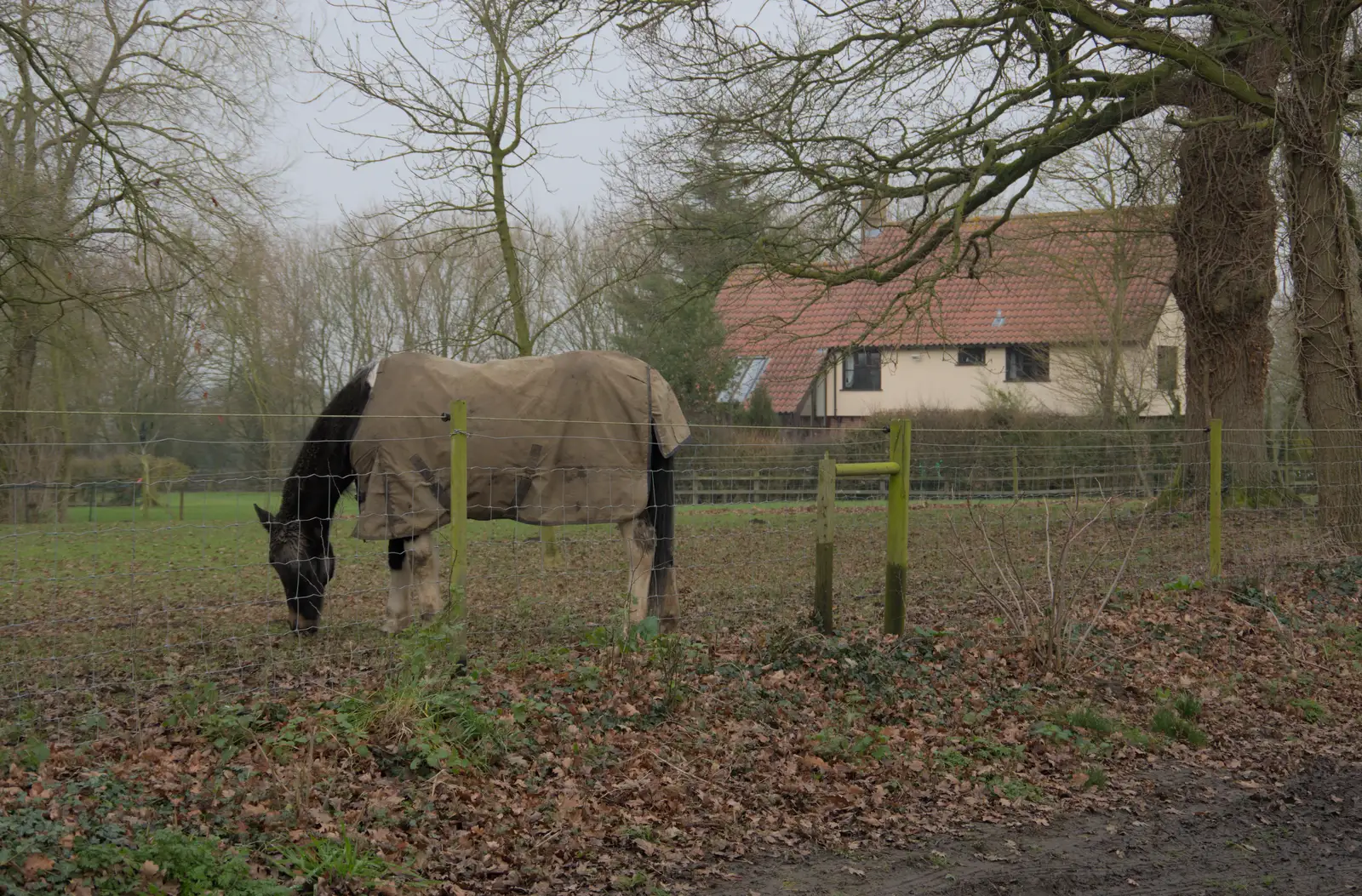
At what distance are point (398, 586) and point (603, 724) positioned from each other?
280cm

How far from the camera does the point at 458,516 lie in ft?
18.5

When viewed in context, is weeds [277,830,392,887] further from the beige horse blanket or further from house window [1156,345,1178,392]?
house window [1156,345,1178,392]

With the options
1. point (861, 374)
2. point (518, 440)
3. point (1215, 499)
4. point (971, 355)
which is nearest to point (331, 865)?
point (518, 440)

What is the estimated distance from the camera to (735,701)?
5.54 m

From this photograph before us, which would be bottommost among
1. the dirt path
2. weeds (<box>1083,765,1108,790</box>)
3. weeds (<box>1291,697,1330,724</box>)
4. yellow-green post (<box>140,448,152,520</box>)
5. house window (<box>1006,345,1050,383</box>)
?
the dirt path

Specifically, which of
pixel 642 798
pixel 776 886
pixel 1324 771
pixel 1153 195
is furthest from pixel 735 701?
pixel 1153 195

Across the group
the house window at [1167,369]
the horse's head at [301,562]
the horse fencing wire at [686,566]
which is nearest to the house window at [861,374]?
the house window at [1167,369]

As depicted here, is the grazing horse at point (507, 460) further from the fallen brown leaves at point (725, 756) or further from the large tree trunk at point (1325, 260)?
the large tree trunk at point (1325, 260)

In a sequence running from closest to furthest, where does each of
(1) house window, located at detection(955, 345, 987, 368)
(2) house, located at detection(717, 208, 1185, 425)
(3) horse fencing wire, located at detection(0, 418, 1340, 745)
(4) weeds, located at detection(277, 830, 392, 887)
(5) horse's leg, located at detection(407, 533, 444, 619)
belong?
(4) weeds, located at detection(277, 830, 392, 887)
(3) horse fencing wire, located at detection(0, 418, 1340, 745)
(5) horse's leg, located at detection(407, 533, 444, 619)
(2) house, located at detection(717, 208, 1185, 425)
(1) house window, located at detection(955, 345, 987, 368)

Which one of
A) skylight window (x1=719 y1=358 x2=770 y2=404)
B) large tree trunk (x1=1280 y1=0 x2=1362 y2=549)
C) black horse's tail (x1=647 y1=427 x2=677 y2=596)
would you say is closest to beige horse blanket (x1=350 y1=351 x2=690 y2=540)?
black horse's tail (x1=647 y1=427 x2=677 y2=596)

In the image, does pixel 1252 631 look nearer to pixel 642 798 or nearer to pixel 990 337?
pixel 642 798

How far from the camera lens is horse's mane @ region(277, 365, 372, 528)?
7.29 meters

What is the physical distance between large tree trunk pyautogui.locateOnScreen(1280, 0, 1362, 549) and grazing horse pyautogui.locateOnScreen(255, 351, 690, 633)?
692 cm

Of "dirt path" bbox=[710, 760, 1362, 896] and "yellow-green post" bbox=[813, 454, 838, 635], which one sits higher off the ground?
"yellow-green post" bbox=[813, 454, 838, 635]
